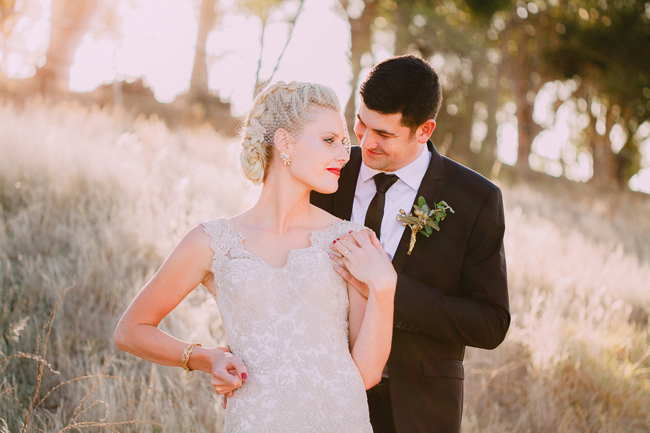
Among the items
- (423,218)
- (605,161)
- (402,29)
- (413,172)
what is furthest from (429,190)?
(605,161)

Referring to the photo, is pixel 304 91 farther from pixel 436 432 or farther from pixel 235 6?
pixel 235 6

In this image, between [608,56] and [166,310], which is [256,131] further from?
[608,56]

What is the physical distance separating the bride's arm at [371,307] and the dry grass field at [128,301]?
4.46 feet

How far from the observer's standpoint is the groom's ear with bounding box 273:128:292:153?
2529mm

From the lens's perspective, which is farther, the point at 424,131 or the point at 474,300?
the point at 424,131

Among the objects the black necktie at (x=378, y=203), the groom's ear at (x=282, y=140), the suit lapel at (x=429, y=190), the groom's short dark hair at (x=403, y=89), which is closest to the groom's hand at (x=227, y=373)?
the groom's ear at (x=282, y=140)

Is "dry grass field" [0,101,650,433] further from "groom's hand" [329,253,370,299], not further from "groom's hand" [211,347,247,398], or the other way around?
"groom's hand" [329,253,370,299]

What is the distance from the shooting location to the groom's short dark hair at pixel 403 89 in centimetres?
322

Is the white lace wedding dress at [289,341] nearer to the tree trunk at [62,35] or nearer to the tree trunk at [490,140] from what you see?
the tree trunk at [62,35]

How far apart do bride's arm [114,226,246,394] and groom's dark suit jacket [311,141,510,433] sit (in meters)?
1.05

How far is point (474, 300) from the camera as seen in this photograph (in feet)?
A: 9.32

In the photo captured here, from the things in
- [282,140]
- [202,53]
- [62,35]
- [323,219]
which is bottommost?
[323,219]

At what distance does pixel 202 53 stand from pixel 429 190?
526 inches

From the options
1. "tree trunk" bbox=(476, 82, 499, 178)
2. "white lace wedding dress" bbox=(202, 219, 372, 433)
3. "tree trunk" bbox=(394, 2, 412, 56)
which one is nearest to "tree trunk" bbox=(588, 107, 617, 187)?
"tree trunk" bbox=(476, 82, 499, 178)
